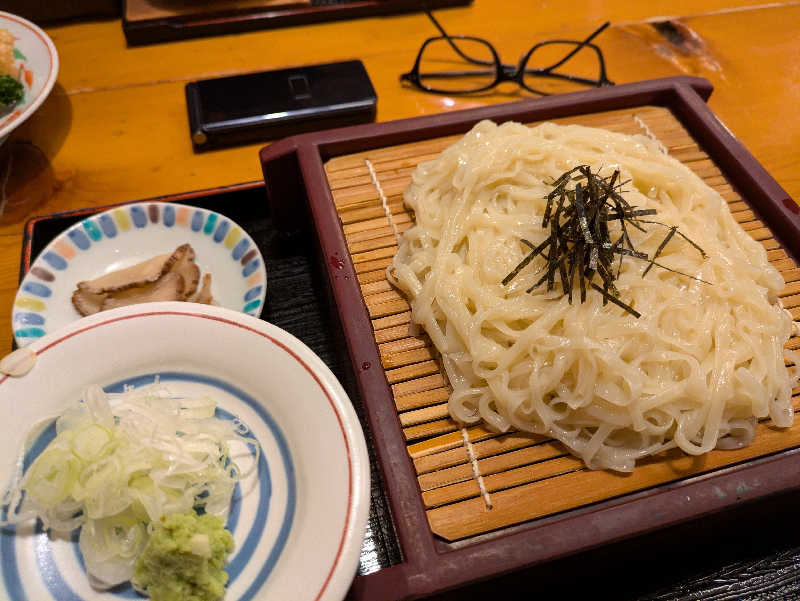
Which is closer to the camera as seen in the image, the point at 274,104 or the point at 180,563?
the point at 180,563

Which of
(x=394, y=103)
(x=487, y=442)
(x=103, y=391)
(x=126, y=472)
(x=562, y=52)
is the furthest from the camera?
(x=562, y=52)

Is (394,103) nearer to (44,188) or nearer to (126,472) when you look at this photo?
(44,188)

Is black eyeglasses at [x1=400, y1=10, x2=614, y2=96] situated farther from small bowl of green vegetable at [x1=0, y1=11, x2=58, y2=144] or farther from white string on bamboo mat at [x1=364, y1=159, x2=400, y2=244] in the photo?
small bowl of green vegetable at [x1=0, y1=11, x2=58, y2=144]

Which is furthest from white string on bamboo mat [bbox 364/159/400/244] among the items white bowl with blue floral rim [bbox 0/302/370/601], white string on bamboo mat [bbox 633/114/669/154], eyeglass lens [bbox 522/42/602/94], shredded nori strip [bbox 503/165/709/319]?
eyeglass lens [bbox 522/42/602/94]

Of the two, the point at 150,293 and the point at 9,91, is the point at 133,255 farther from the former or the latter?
the point at 9,91

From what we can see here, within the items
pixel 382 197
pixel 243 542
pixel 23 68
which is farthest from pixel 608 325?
pixel 23 68

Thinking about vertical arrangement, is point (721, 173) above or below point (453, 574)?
above

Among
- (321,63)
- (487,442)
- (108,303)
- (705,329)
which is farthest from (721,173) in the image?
(108,303)

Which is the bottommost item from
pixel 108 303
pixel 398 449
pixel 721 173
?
pixel 108 303
